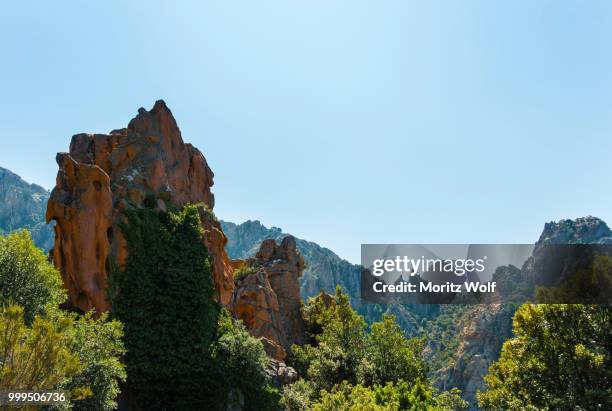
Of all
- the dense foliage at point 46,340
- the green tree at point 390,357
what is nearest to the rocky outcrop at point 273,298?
the green tree at point 390,357

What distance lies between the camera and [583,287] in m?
26.4

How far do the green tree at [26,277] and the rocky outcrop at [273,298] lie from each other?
2331cm

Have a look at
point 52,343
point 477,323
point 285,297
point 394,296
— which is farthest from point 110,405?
point 394,296

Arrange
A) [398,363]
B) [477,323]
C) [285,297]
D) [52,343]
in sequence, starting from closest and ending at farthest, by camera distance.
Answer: [52,343]
[398,363]
[285,297]
[477,323]

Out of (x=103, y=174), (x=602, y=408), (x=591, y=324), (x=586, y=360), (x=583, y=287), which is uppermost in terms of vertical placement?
(x=103, y=174)

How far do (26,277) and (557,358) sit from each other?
29.8 m

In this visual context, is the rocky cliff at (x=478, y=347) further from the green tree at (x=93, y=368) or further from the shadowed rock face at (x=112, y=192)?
the green tree at (x=93, y=368)

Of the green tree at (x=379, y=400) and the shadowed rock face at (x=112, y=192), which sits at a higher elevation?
the shadowed rock face at (x=112, y=192)

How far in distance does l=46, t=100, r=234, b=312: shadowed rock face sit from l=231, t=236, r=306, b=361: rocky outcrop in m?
8.28

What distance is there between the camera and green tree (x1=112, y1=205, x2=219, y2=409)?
85.5 feet

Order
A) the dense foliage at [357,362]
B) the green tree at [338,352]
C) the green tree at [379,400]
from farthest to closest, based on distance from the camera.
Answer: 1. the green tree at [338,352]
2. the dense foliage at [357,362]
3. the green tree at [379,400]

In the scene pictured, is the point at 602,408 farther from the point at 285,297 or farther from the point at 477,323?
the point at 477,323

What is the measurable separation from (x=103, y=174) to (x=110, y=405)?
1619cm

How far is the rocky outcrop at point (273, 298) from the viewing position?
146ft
